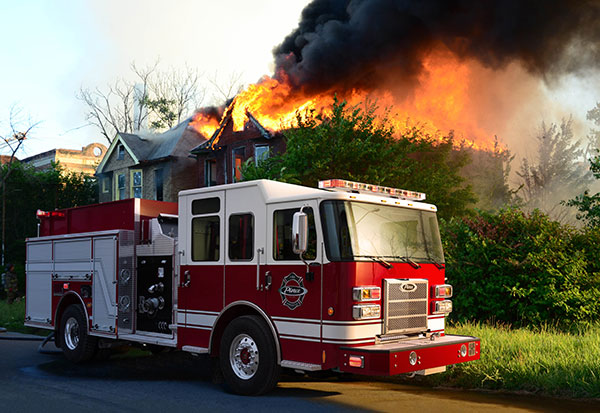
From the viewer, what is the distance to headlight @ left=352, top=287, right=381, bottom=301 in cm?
689

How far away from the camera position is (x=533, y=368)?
801 centimetres

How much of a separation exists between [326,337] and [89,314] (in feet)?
17.7

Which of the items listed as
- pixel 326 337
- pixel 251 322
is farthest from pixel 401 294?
pixel 251 322

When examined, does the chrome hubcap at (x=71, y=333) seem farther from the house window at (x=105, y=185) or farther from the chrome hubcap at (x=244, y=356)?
the house window at (x=105, y=185)

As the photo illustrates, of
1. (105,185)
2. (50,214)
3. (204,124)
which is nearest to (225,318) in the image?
(50,214)

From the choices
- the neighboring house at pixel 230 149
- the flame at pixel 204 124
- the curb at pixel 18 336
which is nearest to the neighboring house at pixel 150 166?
the flame at pixel 204 124

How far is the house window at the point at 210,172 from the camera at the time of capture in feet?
112

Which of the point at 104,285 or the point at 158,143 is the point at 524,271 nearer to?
the point at 104,285

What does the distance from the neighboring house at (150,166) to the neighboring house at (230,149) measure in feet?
7.50

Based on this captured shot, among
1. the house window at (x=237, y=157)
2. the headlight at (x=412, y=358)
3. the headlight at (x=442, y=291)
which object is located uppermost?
the house window at (x=237, y=157)

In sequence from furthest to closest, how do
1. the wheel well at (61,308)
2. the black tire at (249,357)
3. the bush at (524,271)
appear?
1. the bush at (524,271)
2. the wheel well at (61,308)
3. the black tire at (249,357)

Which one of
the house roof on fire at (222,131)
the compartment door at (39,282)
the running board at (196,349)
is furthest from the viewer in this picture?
the house roof on fire at (222,131)

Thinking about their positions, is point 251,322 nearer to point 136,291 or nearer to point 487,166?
point 136,291

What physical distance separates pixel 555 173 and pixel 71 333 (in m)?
25.6
